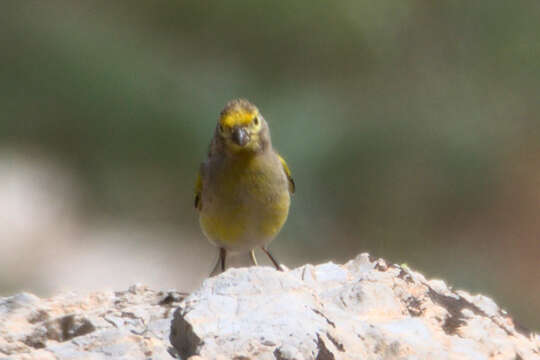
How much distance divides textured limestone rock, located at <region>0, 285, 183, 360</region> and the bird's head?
3.74 ft

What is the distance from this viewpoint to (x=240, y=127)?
4.48 metres

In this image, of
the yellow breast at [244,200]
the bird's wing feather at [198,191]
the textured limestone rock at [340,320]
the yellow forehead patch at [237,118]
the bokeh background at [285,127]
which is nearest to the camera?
the textured limestone rock at [340,320]

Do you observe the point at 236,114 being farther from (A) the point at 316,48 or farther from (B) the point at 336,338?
(A) the point at 316,48

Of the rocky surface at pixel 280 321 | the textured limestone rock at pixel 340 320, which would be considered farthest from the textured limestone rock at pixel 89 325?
the textured limestone rock at pixel 340 320

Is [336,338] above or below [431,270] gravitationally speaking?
below

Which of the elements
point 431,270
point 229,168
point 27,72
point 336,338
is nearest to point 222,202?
point 229,168

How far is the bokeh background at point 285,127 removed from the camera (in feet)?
30.5

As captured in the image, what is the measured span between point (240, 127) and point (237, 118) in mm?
45

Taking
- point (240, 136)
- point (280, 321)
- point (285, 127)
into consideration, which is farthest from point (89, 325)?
point (285, 127)

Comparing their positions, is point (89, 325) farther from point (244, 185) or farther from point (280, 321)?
point (244, 185)

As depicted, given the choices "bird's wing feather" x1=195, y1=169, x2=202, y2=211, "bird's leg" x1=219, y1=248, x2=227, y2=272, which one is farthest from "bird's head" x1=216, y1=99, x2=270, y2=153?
"bird's leg" x1=219, y1=248, x2=227, y2=272

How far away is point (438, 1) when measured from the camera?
10961 millimetres

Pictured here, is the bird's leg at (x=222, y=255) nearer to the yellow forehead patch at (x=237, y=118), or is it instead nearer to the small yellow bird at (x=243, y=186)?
the small yellow bird at (x=243, y=186)

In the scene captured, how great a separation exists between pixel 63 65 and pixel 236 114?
6623 mm
